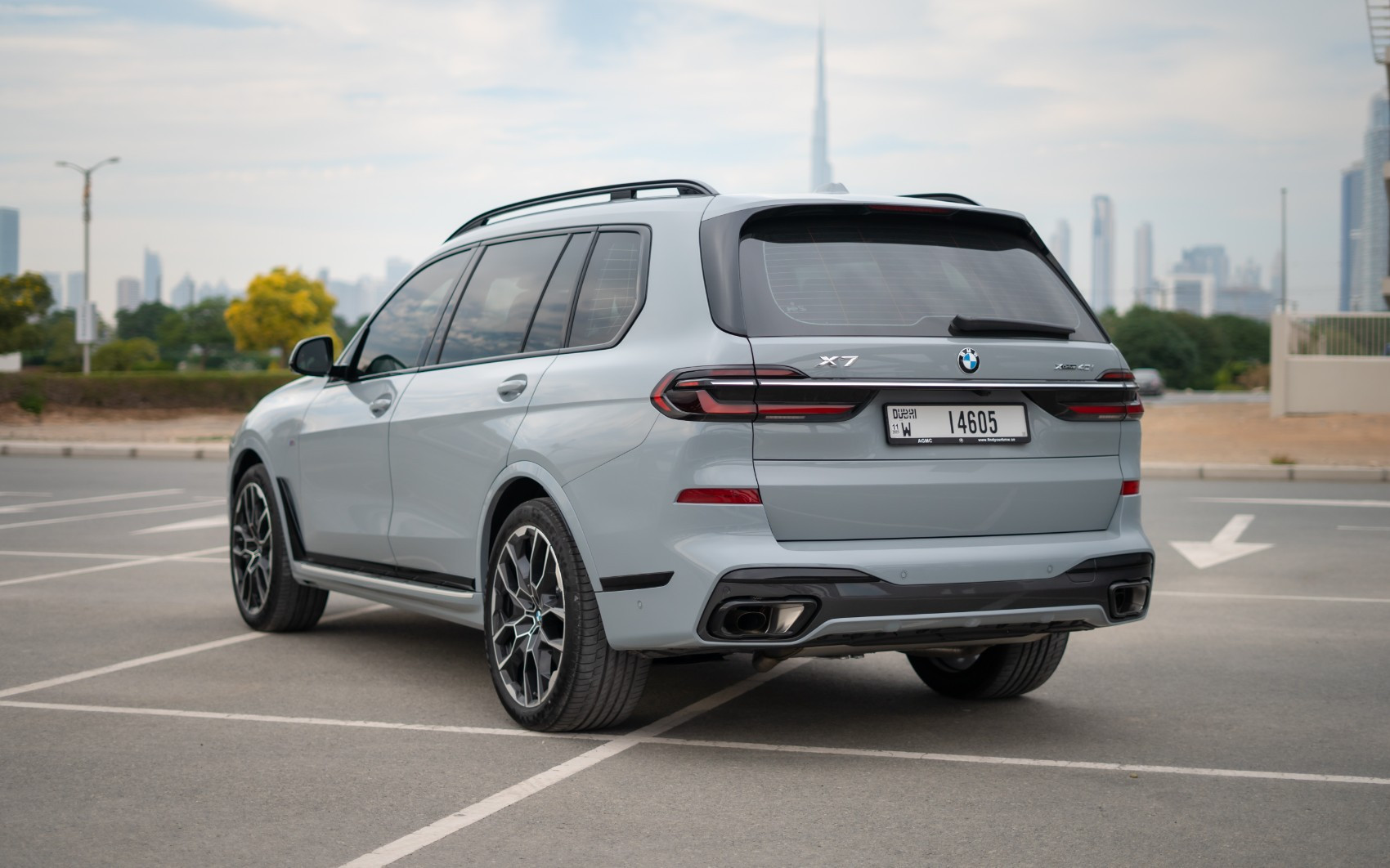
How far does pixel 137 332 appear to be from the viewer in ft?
566

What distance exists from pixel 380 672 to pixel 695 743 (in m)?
1.97

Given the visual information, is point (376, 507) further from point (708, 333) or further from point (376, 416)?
point (708, 333)

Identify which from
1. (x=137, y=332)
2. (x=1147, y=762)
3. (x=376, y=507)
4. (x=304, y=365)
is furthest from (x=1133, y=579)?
(x=137, y=332)

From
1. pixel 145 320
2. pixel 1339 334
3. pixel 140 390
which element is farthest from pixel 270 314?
pixel 1339 334

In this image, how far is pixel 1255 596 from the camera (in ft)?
29.0

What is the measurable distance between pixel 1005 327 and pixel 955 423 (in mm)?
421

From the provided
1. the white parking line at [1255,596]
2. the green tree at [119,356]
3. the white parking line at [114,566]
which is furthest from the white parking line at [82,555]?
the green tree at [119,356]

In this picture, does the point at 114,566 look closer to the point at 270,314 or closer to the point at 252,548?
the point at 252,548

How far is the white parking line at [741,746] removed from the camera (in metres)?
4.64

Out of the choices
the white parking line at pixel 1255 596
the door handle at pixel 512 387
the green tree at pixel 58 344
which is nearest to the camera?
the door handle at pixel 512 387

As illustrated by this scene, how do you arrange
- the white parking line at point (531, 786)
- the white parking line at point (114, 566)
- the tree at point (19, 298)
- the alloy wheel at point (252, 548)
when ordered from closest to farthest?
the white parking line at point (531, 786) < the alloy wheel at point (252, 548) < the white parking line at point (114, 566) < the tree at point (19, 298)

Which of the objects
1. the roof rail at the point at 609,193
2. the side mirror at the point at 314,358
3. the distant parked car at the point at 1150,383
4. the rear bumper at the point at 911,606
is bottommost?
the rear bumper at the point at 911,606

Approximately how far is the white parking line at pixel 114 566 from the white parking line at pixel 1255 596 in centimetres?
682

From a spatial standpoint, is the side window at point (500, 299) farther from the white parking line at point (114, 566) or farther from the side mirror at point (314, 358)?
the white parking line at point (114, 566)
